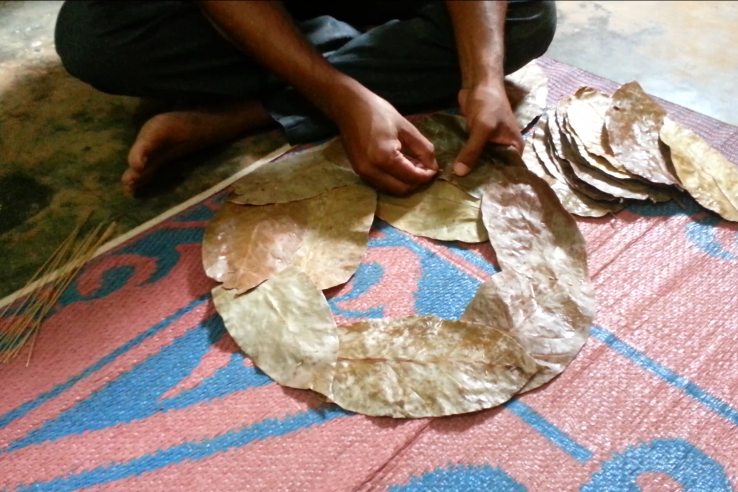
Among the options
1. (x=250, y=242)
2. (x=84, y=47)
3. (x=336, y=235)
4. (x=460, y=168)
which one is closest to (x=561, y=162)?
(x=460, y=168)

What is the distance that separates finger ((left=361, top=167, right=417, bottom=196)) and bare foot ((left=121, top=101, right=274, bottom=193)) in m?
0.28

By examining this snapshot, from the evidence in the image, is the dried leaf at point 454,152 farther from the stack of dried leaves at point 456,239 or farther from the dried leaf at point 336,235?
the dried leaf at point 336,235

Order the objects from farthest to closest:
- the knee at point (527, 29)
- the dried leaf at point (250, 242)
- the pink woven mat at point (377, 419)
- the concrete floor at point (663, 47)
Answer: the concrete floor at point (663, 47) < the knee at point (527, 29) < the dried leaf at point (250, 242) < the pink woven mat at point (377, 419)

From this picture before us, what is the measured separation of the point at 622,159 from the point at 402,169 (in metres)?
0.36

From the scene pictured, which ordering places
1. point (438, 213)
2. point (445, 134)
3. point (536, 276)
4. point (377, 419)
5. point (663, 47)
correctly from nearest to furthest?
1. point (377, 419)
2. point (536, 276)
3. point (438, 213)
4. point (445, 134)
5. point (663, 47)

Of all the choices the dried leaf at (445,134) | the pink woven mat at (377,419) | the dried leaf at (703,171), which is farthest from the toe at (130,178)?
the dried leaf at (703,171)

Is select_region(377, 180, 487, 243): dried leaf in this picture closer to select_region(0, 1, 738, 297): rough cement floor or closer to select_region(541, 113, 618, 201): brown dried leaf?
select_region(541, 113, 618, 201): brown dried leaf

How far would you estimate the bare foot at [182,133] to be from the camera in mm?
906

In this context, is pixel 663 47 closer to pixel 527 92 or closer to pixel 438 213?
pixel 527 92

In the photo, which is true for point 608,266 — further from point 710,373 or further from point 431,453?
point 431,453

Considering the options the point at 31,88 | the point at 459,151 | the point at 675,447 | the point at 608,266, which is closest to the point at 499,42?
the point at 459,151

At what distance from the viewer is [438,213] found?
89 centimetres

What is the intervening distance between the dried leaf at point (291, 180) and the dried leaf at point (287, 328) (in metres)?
0.15

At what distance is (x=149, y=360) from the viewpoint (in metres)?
0.73
